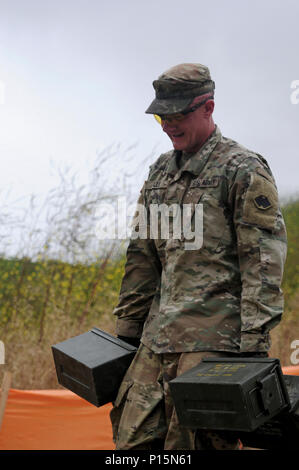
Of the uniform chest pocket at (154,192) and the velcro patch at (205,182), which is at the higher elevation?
the velcro patch at (205,182)

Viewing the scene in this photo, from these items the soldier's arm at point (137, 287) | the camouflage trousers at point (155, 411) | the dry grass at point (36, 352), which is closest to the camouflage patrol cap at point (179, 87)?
the soldier's arm at point (137, 287)

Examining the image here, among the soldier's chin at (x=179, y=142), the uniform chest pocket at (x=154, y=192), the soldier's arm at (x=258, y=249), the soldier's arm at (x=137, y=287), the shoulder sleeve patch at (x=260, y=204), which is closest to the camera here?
the soldier's arm at (x=258, y=249)

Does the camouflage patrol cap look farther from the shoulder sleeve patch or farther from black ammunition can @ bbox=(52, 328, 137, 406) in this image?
black ammunition can @ bbox=(52, 328, 137, 406)

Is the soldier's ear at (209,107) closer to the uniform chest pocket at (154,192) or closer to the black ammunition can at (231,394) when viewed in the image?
the uniform chest pocket at (154,192)

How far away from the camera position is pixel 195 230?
2.57m

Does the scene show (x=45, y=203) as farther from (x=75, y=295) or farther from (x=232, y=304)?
(x=232, y=304)

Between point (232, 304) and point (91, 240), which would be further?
point (91, 240)

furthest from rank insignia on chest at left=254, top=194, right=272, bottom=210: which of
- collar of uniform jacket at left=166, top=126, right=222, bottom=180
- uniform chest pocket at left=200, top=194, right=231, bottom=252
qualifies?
collar of uniform jacket at left=166, top=126, right=222, bottom=180

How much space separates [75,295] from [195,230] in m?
3.35

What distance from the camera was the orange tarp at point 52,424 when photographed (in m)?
3.88

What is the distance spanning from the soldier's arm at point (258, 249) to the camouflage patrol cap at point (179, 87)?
0.36 meters

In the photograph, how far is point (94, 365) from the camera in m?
2.63

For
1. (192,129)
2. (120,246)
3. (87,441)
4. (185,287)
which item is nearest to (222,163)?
(192,129)

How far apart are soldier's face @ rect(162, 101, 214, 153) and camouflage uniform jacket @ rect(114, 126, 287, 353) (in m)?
0.04
